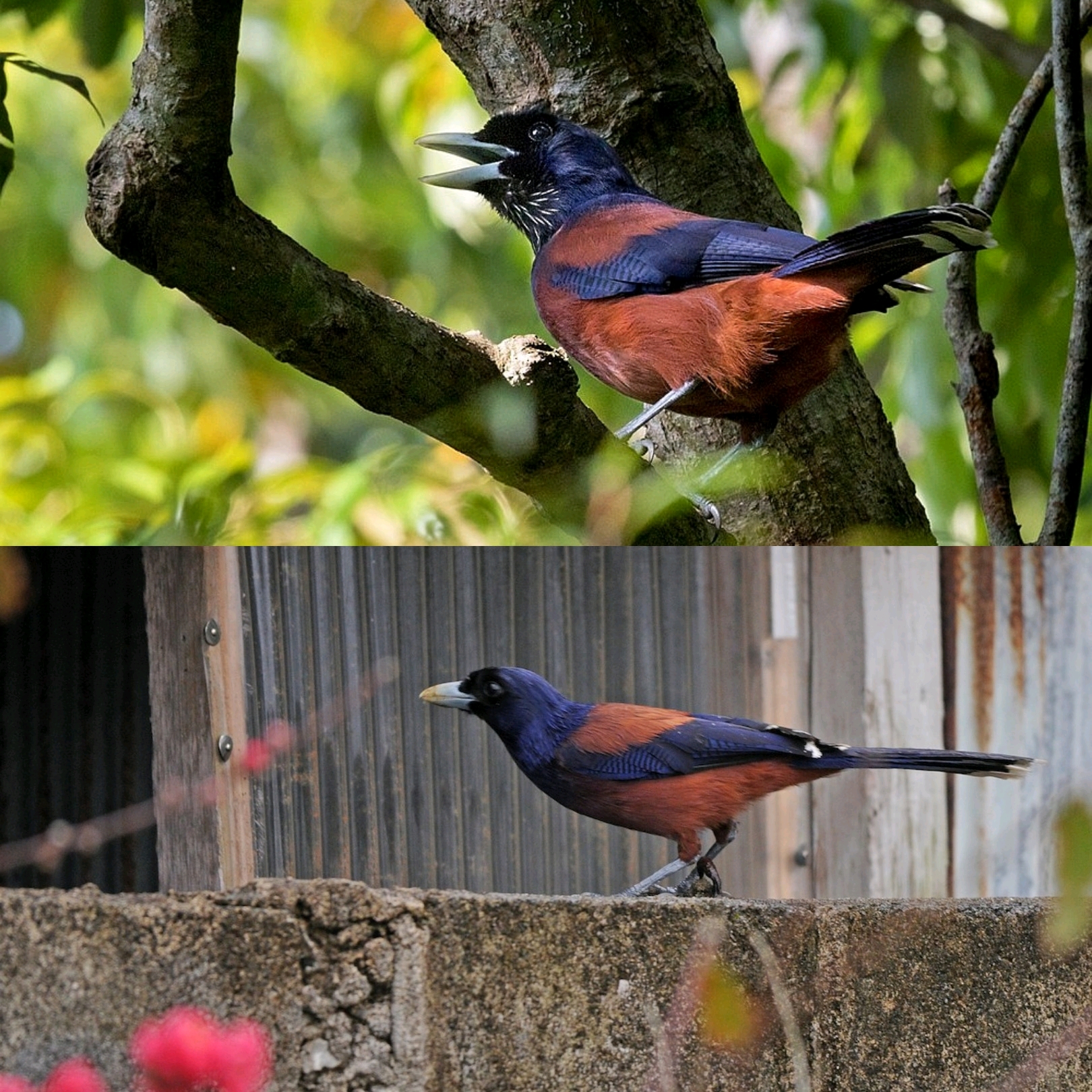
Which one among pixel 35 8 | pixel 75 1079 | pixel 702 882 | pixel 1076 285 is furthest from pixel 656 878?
pixel 35 8

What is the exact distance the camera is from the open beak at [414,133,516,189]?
0.84 metres

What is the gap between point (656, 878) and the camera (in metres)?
0.92

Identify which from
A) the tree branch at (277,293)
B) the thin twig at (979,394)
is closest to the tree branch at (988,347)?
the thin twig at (979,394)

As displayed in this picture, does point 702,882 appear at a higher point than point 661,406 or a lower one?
lower

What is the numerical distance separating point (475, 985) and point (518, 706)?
7.0 inches

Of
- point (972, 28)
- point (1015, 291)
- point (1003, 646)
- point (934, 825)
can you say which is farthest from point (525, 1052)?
point (972, 28)

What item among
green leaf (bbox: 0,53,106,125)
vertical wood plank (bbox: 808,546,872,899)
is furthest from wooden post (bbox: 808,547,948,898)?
green leaf (bbox: 0,53,106,125)

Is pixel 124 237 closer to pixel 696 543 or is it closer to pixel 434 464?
pixel 434 464

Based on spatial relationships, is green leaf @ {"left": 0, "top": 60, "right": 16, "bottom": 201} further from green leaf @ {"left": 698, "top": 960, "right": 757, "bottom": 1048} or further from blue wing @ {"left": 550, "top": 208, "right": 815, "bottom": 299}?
green leaf @ {"left": 698, "top": 960, "right": 757, "bottom": 1048}

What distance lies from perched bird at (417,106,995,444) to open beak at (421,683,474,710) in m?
0.21

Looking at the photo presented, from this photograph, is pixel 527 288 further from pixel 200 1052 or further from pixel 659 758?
pixel 200 1052

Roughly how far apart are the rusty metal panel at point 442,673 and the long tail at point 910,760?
7cm

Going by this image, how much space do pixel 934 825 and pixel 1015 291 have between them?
1.36 ft

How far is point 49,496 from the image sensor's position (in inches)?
37.6
